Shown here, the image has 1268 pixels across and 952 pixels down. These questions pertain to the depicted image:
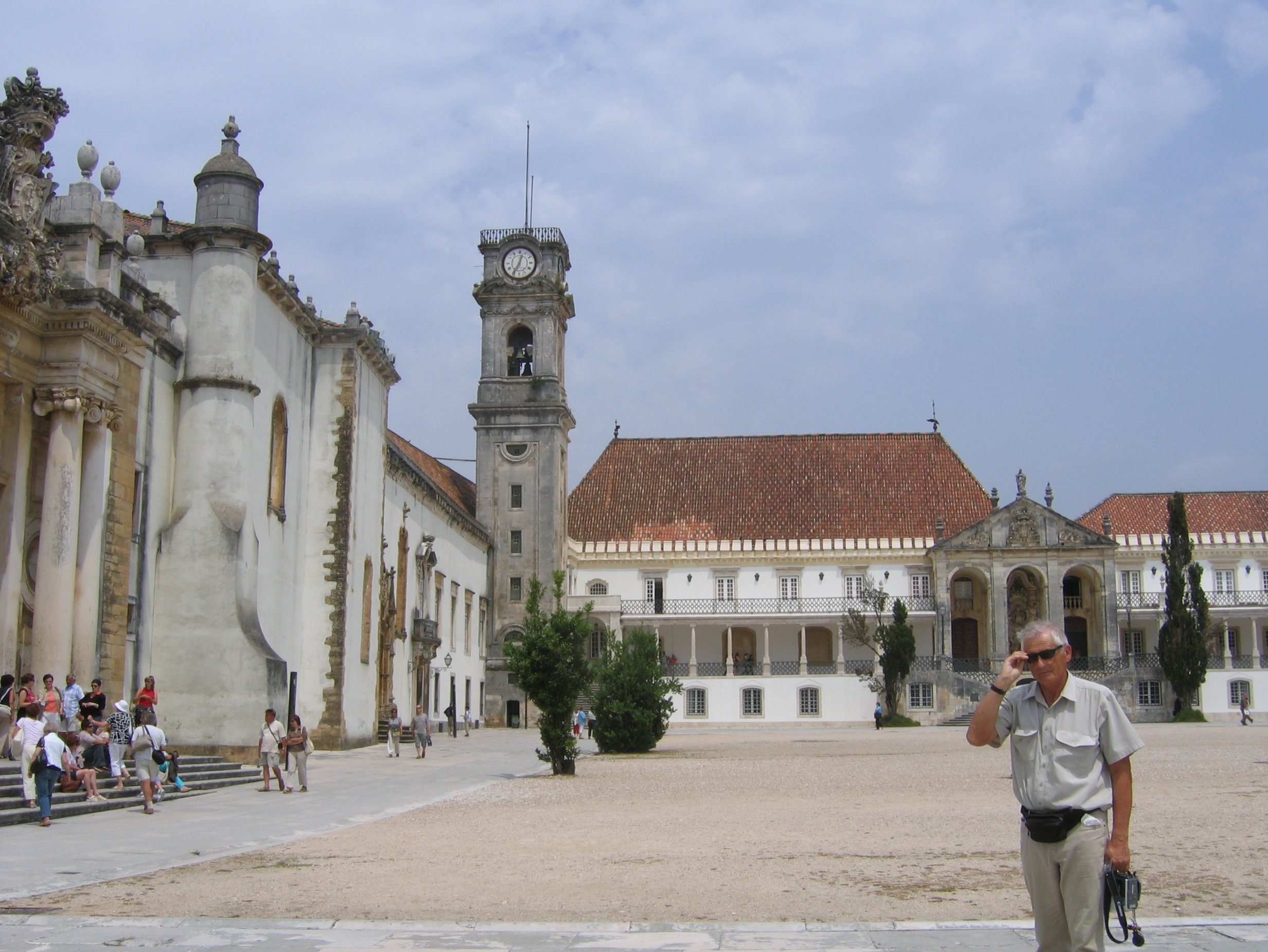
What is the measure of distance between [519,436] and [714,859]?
138ft

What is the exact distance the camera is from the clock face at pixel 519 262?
175ft

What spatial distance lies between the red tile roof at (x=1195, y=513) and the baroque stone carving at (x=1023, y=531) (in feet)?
18.5

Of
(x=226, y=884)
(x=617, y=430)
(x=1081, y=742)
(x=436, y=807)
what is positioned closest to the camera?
(x=1081, y=742)

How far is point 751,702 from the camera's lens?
183 feet

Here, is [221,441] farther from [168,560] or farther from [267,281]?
[267,281]

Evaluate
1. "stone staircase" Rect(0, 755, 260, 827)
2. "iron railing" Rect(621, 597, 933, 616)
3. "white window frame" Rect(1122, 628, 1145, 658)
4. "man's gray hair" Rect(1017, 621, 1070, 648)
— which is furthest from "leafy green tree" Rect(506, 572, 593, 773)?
"white window frame" Rect(1122, 628, 1145, 658)

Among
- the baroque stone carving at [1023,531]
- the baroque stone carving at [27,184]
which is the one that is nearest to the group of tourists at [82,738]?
the baroque stone carving at [27,184]

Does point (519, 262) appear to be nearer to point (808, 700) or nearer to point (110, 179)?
point (808, 700)

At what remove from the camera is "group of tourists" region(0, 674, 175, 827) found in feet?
46.4

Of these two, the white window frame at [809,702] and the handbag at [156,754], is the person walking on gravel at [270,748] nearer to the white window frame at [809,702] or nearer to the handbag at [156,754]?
the handbag at [156,754]

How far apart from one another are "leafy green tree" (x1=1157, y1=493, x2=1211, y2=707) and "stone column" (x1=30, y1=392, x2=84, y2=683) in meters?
43.3

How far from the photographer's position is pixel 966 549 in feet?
188

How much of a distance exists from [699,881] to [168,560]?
15895 millimetres

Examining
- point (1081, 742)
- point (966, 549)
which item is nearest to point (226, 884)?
point (1081, 742)
